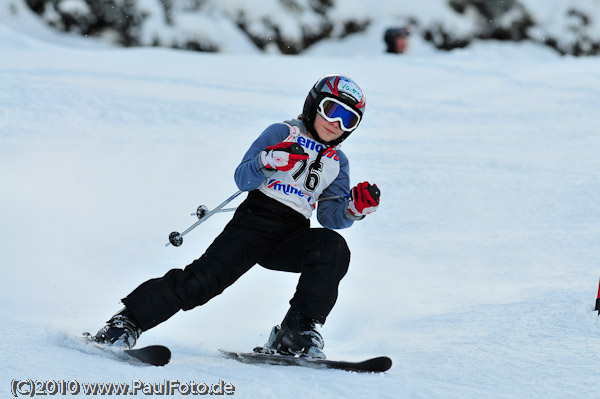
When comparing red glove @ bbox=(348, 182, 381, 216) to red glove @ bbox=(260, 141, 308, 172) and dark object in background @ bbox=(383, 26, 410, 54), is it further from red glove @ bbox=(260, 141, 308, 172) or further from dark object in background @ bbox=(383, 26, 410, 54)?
dark object in background @ bbox=(383, 26, 410, 54)

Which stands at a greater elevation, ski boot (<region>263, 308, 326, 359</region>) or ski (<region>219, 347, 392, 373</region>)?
ski boot (<region>263, 308, 326, 359</region>)

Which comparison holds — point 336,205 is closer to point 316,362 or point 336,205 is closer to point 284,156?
point 284,156

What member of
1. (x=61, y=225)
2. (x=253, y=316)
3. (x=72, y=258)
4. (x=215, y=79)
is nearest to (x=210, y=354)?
(x=253, y=316)

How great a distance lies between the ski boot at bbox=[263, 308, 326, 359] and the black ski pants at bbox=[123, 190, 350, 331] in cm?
4

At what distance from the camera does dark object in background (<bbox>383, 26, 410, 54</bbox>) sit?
1460 cm

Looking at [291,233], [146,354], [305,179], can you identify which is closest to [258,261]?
[291,233]

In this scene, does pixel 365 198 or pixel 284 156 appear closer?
pixel 284 156

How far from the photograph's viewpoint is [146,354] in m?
2.68

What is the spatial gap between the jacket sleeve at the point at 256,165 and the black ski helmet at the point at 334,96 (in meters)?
0.14

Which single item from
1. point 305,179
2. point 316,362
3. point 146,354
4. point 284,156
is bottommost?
point 146,354

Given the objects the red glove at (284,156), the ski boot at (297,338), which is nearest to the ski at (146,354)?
the ski boot at (297,338)

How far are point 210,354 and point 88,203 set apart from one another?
3249mm

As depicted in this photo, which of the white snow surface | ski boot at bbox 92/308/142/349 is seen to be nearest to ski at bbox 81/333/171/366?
the white snow surface

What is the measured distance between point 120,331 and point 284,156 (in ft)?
3.35
